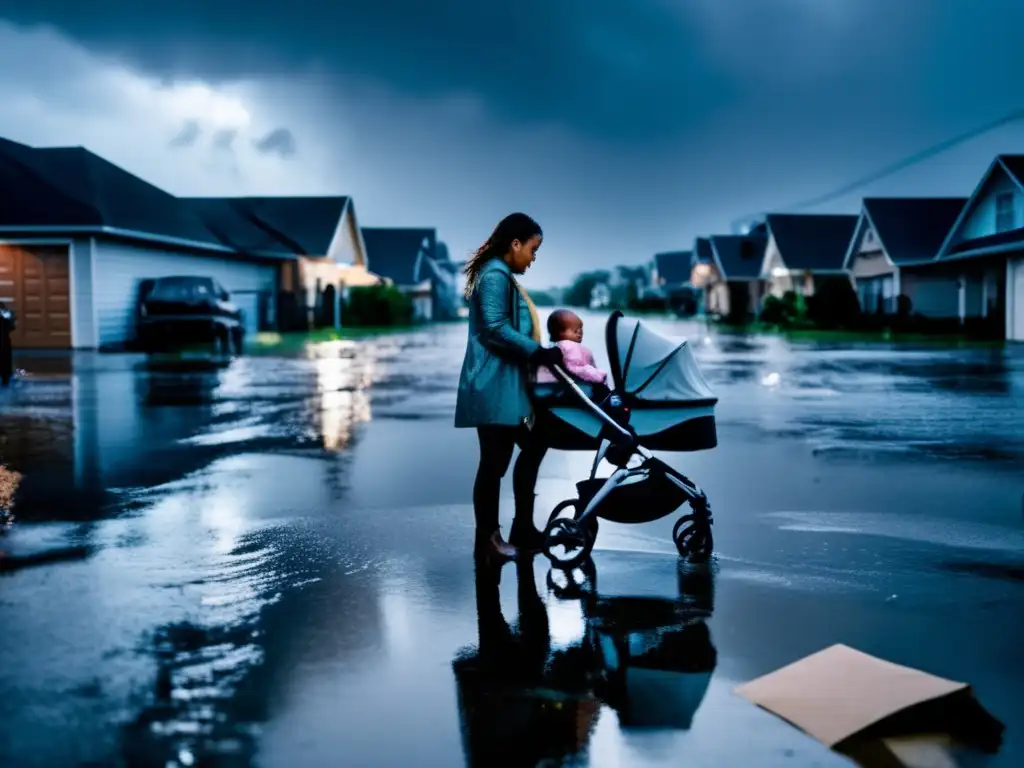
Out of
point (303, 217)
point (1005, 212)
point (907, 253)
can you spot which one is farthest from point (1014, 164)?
point (303, 217)

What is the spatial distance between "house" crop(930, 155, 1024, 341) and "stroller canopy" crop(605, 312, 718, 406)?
33411 mm

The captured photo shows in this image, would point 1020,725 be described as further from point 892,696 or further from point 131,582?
point 131,582

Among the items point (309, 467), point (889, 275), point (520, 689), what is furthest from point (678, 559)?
point (889, 275)

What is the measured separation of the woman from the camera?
6.54 metres

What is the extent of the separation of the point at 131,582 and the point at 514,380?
227 centimetres

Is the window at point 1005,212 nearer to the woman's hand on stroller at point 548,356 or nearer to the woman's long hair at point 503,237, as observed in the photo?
the woman's long hair at point 503,237

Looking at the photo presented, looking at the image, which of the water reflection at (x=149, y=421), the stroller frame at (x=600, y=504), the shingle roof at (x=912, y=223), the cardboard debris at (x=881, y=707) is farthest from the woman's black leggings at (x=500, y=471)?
the shingle roof at (x=912, y=223)

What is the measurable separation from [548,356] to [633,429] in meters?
0.66

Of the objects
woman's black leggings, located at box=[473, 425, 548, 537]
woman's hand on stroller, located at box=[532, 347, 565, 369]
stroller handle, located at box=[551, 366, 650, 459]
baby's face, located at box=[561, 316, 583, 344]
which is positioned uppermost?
baby's face, located at box=[561, 316, 583, 344]

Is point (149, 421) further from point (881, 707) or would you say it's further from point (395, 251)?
point (395, 251)

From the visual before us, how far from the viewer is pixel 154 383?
2119cm

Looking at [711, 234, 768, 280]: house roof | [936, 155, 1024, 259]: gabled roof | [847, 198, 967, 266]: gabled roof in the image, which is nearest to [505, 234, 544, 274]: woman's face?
[936, 155, 1024, 259]: gabled roof

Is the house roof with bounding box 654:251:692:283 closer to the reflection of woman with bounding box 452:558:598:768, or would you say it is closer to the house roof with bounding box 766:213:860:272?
the house roof with bounding box 766:213:860:272

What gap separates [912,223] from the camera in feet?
175
